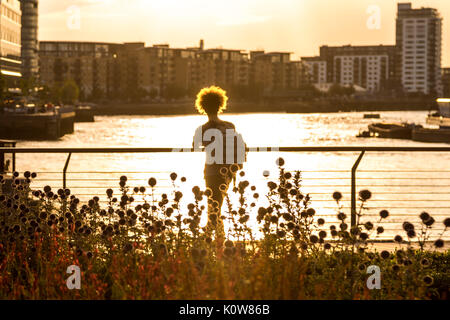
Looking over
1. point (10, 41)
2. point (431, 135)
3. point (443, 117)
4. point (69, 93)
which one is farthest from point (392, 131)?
point (69, 93)

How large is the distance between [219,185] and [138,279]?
281 centimetres

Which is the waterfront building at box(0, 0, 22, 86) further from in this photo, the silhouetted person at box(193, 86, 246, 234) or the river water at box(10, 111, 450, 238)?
the silhouetted person at box(193, 86, 246, 234)

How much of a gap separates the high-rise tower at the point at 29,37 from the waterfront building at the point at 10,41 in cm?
3448

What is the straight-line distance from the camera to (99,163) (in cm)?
6519

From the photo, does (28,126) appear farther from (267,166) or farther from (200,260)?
(200,260)

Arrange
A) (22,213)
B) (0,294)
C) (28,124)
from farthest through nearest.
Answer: (28,124)
(22,213)
(0,294)

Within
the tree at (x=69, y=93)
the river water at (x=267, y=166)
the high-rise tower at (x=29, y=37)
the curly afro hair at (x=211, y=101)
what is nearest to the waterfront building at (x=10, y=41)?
the river water at (x=267, y=166)

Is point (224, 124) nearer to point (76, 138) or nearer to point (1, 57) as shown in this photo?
point (76, 138)

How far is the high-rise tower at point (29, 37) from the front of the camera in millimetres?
185125

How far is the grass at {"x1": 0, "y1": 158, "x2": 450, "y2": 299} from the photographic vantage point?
4.91 m

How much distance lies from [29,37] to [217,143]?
188 metres
